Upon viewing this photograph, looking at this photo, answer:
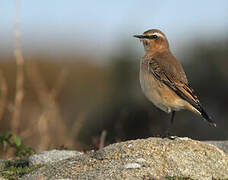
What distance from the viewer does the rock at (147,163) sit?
16.4ft

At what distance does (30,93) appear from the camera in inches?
822

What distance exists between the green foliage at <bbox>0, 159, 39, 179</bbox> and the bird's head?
2913mm

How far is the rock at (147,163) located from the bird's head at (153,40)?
2.63 metres

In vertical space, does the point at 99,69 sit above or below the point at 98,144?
below

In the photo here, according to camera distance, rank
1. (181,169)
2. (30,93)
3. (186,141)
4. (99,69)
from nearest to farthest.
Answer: (181,169), (186,141), (30,93), (99,69)

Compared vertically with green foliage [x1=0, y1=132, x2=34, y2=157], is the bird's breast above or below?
above

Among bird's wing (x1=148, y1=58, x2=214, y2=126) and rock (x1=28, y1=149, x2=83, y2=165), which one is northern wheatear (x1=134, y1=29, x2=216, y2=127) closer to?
bird's wing (x1=148, y1=58, x2=214, y2=126)

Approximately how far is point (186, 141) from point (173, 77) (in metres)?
1.54

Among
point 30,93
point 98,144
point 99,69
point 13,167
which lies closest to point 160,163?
point 13,167

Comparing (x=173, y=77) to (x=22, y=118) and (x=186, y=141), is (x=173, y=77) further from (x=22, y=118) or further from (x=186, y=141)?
(x=22, y=118)

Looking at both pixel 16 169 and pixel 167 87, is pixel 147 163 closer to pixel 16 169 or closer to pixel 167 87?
pixel 16 169

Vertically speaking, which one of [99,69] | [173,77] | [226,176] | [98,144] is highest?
[173,77]

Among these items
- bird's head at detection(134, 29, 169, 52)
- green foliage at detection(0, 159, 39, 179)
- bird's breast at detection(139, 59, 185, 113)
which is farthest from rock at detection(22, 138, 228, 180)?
bird's head at detection(134, 29, 169, 52)

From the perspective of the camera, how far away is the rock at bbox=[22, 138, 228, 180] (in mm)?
5008
